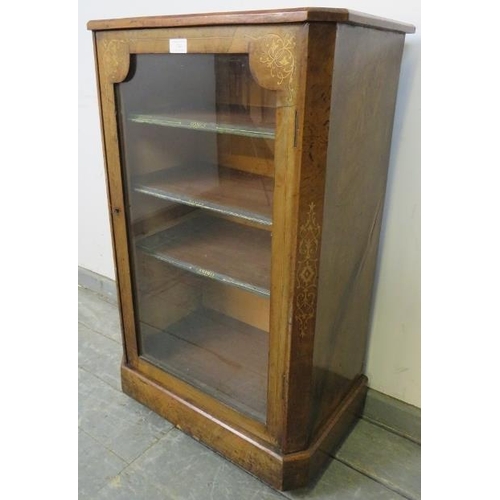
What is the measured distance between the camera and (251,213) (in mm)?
1136

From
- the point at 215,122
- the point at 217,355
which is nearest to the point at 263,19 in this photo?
the point at 215,122

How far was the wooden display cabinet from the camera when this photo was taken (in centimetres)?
93

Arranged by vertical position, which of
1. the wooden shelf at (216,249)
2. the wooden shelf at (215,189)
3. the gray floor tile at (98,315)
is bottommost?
the gray floor tile at (98,315)

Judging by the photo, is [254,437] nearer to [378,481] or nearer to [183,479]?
[183,479]

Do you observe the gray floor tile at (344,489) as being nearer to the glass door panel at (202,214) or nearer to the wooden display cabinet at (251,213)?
the wooden display cabinet at (251,213)

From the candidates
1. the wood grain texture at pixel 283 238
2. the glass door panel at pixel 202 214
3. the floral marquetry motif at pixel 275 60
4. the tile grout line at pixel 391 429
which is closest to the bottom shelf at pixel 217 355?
the glass door panel at pixel 202 214

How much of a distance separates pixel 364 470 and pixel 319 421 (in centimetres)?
21

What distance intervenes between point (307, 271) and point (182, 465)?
73cm

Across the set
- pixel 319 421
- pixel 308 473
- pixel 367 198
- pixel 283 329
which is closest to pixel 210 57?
pixel 367 198

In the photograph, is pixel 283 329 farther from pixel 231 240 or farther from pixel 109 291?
pixel 109 291

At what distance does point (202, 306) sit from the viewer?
1.63 meters

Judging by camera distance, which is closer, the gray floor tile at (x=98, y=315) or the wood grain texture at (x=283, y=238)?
the wood grain texture at (x=283, y=238)

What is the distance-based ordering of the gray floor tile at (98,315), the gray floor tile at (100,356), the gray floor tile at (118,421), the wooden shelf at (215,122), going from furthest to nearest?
1. the gray floor tile at (98,315)
2. the gray floor tile at (100,356)
3. the gray floor tile at (118,421)
4. the wooden shelf at (215,122)

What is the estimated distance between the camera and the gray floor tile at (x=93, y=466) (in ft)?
4.17
